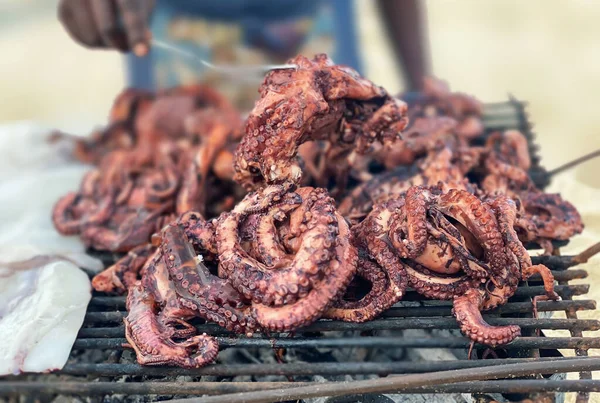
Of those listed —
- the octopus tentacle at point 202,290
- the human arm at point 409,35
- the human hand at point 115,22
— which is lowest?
the octopus tentacle at point 202,290

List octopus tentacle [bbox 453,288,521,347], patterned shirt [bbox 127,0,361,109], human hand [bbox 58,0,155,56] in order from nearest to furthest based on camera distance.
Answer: octopus tentacle [bbox 453,288,521,347], human hand [bbox 58,0,155,56], patterned shirt [bbox 127,0,361,109]

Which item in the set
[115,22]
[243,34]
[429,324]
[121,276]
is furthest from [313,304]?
[243,34]

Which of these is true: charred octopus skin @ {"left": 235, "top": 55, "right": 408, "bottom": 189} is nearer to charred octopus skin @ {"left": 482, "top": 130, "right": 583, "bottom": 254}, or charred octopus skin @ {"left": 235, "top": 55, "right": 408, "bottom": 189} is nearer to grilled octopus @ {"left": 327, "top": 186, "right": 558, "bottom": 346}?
grilled octopus @ {"left": 327, "top": 186, "right": 558, "bottom": 346}

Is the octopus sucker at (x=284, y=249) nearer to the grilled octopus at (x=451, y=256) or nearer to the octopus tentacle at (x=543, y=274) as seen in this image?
the grilled octopus at (x=451, y=256)

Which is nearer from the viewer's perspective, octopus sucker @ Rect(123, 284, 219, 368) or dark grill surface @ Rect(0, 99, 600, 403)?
dark grill surface @ Rect(0, 99, 600, 403)

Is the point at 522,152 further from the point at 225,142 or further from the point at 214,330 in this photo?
the point at 214,330

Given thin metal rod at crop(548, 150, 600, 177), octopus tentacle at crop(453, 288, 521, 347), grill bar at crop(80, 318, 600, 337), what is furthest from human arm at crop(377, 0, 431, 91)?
octopus tentacle at crop(453, 288, 521, 347)

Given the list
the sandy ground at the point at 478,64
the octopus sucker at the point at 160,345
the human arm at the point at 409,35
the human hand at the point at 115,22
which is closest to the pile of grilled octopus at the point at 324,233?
the octopus sucker at the point at 160,345
